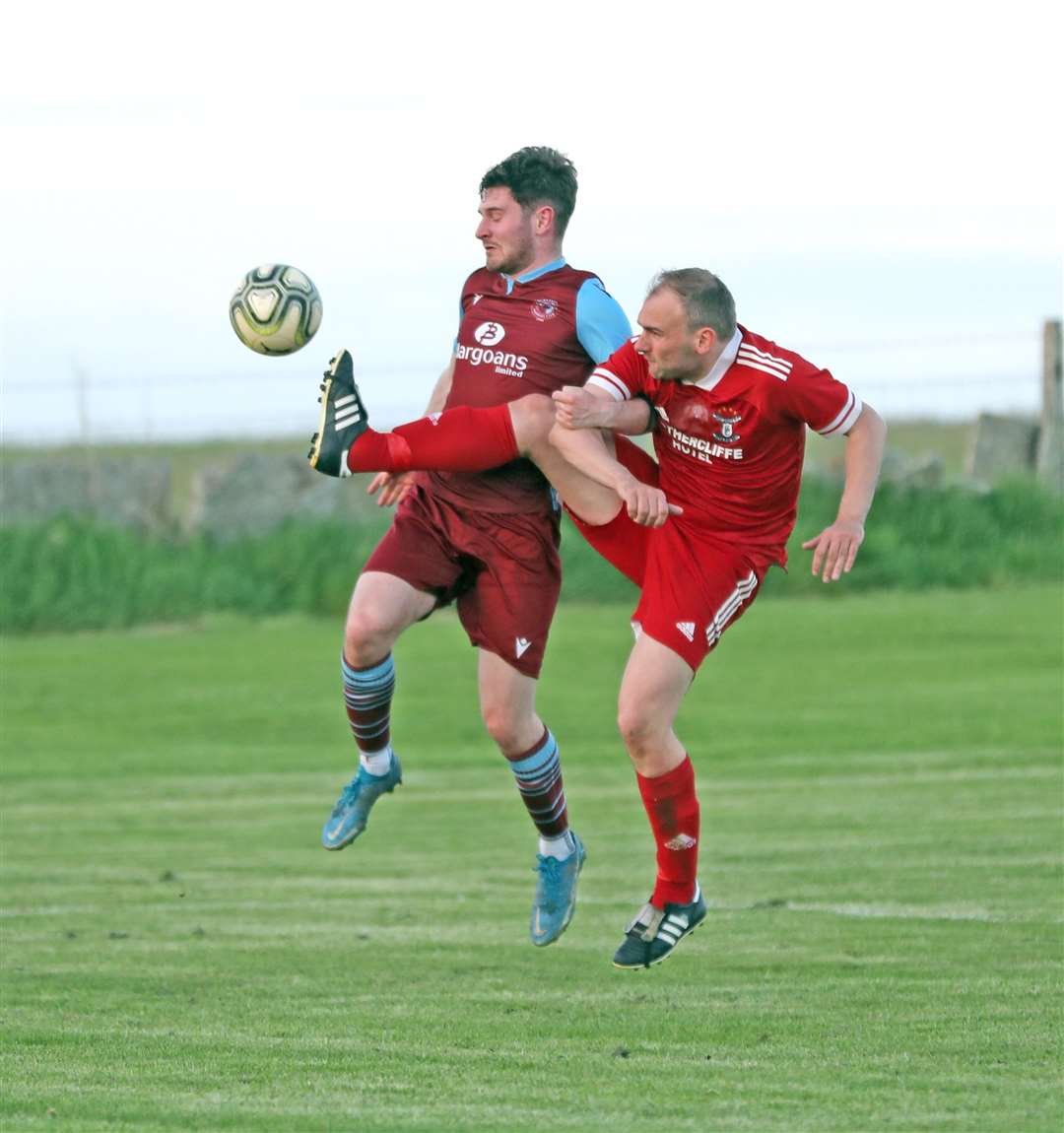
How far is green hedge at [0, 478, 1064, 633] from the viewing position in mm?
28500

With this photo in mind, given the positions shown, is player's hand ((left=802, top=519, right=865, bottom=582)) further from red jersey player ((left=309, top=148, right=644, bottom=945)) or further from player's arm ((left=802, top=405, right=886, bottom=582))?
red jersey player ((left=309, top=148, right=644, bottom=945))

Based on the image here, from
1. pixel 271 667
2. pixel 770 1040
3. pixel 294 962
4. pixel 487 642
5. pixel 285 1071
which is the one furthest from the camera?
pixel 271 667

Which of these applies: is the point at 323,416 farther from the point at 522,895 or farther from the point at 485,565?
the point at 522,895

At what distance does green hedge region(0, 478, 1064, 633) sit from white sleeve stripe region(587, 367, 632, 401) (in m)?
19.3

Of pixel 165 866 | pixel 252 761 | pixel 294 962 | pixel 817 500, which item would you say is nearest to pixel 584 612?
pixel 817 500

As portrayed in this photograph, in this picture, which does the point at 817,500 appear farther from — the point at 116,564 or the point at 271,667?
the point at 116,564

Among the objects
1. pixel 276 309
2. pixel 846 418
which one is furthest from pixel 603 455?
pixel 276 309

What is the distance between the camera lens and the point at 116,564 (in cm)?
2862

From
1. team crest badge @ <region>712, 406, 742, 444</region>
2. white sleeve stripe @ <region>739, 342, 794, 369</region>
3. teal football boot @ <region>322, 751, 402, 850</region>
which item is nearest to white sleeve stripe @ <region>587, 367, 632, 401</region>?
team crest badge @ <region>712, 406, 742, 444</region>

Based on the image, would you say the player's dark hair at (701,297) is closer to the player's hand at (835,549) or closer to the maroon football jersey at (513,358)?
the maroon football jersey at (513,358)

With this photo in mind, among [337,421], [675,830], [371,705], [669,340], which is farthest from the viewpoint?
[371,705]

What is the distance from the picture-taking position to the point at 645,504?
8.02 m

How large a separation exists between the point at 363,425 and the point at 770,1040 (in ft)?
9.54

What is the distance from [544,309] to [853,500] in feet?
5.05
